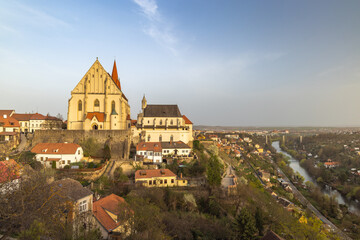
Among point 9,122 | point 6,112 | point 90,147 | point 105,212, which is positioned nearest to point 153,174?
point 105,212

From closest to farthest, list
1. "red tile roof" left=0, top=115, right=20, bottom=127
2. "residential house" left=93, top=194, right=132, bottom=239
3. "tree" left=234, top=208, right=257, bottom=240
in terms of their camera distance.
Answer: "residential house" left=93, top=194, right=132, bottom=239 → "tree" left=234, top=208, right=257, bottom=240 → "red tile roof" left=0, top=115, right=20, bottom=127

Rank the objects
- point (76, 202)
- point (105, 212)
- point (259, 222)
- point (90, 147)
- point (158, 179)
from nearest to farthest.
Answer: point (76, 202), point (105, 212), point (259, 222), point (158, 179), point (90, 147)

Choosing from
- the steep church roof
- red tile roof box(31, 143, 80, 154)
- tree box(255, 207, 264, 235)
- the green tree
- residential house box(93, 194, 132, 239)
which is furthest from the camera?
the steep church roof

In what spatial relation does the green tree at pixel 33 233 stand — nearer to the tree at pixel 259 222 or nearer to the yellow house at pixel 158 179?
the yellow house at pixel 158 179

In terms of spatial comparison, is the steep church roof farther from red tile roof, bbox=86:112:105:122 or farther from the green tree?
the green tree

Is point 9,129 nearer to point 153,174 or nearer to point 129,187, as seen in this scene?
point 129,187

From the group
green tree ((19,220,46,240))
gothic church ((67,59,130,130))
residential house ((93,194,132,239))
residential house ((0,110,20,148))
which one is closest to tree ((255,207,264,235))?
residential house ((93,194,132,239))
